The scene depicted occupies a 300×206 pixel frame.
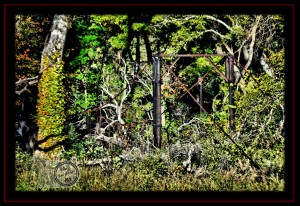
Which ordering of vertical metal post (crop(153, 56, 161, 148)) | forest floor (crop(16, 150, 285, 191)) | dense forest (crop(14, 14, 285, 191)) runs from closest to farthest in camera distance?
forest floor (crop(16, 150, 285, 191)) → dense forest (crop(14, 14, 285, 191)) → vertical metal post (crop(153, 56, 161, 148))

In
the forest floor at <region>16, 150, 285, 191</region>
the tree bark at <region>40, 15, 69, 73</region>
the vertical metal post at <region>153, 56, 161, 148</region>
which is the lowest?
the forest floor at <region>16, 150, 285, 191</region>

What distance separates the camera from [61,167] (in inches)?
321

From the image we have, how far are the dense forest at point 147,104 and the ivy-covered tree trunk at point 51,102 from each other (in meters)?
0.02

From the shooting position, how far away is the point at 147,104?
11.5 m

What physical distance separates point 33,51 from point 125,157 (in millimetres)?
4139

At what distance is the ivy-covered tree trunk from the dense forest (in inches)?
0.8
